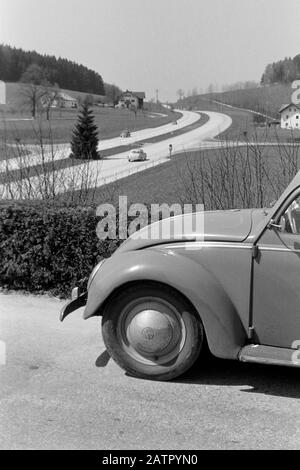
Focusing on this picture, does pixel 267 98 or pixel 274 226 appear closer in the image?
pixel 274 226

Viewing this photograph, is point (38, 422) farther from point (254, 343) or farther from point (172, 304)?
point (254, 343)

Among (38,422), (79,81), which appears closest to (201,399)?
(38,422)

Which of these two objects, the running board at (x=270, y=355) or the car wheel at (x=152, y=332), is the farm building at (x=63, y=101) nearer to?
the car wheel at (x=152, y=332)

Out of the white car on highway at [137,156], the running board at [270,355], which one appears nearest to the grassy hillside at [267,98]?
the running board at [270,355]

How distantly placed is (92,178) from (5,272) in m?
2.88

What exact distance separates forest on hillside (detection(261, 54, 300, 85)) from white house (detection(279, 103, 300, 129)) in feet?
2.10

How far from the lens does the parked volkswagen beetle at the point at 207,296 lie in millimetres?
3367

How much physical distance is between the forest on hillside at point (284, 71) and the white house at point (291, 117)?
2.10 feet

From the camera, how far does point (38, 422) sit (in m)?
3.11

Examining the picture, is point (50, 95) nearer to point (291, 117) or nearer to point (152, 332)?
point (291, 117)

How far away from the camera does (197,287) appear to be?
3.48 meters

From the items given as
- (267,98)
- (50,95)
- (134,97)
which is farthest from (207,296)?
(50,95)

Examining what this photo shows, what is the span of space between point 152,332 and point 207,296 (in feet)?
1.68

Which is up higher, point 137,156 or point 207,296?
point 137,156
